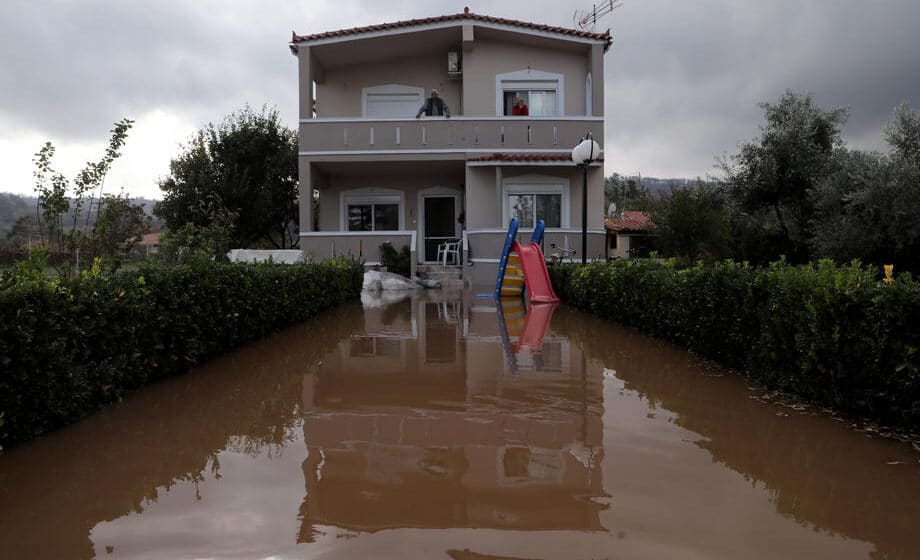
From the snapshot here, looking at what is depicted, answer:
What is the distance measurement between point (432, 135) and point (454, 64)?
301 centimetres

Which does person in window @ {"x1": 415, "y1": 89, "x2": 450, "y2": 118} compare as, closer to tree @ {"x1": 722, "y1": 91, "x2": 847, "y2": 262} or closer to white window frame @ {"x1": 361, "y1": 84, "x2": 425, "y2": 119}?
white window frame @ {"x1": 361, "y1": 84, "x2": 425, "y2": 119}

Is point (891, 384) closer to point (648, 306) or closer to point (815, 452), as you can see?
point (815, 452)

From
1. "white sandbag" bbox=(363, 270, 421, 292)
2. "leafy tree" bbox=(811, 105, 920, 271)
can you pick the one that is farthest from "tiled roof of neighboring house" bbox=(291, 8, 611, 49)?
"leafy tree" bbox=(811, 105, 920, 271)

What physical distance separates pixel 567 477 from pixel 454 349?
4.35 metres

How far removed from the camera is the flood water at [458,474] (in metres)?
2.60

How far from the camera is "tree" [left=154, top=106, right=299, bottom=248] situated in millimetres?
25719

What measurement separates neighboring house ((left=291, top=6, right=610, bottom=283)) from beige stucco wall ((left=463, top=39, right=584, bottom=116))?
0.03 metres

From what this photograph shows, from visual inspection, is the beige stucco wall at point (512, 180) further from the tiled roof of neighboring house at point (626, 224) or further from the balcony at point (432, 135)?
the tiled roof of neighboring house at point (626, 224)

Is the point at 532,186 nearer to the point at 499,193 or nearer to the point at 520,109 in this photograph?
the point at 499,193

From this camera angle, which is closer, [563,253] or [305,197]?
[563,253]

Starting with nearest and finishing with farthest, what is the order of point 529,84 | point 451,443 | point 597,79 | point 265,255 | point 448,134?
point 451,443, point 265,255, point 448,134, point 597,79, point 529,84

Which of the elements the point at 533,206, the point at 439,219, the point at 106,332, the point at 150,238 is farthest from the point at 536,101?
the point at 150,238

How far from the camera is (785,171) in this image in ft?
72.4

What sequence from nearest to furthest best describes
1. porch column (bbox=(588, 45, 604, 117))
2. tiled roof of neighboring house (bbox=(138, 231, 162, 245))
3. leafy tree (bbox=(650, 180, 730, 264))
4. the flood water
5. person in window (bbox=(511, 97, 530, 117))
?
the flood water < tiled roof of neighboring house (bbox=(138, 231, 162, 245)) < porch column (bbox=(588, 45, 604, 117)) < person in window (bbox=(511, 97, 530, 117)) < leafy tree (bbox=(650, 180, 730, 264))
